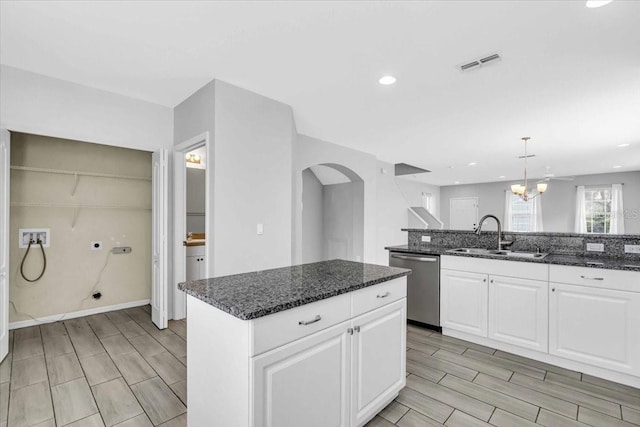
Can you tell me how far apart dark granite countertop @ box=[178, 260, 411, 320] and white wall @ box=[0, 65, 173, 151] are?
2411 millimetres

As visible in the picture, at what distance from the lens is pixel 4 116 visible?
8.71 feet

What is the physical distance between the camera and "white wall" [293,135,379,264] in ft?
13.8

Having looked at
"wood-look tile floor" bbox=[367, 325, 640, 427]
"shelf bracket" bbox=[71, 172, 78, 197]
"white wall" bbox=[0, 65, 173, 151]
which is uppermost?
"white wall" bbox=[0, 65, 173, 151]

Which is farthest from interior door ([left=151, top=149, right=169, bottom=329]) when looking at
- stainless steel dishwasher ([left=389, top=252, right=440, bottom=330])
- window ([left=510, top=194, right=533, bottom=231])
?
window ([left=510, top=194, right=533, bottom=231])

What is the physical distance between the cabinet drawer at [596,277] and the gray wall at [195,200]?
4661mm

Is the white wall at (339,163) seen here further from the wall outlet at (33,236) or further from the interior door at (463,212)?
the interior door at (463,212)

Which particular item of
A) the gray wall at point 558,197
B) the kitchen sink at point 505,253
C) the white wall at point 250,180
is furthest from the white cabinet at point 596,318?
the gray wall at point 558,197

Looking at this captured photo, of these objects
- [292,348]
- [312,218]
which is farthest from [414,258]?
[312,218]

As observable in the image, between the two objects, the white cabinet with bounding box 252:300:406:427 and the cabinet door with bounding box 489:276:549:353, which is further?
the cabinet door with bounding box 489:276:549:353

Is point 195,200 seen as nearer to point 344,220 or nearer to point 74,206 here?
point 74,206

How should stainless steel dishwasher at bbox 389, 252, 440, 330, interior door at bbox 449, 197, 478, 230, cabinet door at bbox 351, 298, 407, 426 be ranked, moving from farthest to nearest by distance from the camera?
interior door at bbox 449, 197, 478, 230 < stainless steel dishwasher at bbox 389, 252, 440, 330 < cabinet door at bbox 351, 298, 407, 426

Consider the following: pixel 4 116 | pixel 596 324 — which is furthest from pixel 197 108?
pixel 596 324

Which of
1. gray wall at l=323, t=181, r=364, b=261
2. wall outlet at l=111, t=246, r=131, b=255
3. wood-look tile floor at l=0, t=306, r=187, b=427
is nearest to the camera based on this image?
wood-look tile floor at l=0, t=306, r=187, b=427

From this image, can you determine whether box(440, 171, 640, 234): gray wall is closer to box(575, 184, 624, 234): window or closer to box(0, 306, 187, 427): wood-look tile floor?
box(575, 184, 624, 234): window
